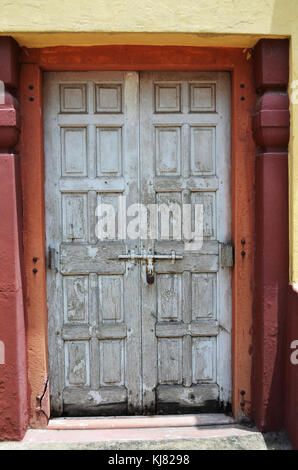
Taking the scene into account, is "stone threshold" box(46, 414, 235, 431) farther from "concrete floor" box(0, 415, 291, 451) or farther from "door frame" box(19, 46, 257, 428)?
"door frame" box(19, 46, 257, 428)

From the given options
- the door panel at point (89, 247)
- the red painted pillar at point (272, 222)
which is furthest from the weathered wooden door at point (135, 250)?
the red painted pillar at point (272, 222)

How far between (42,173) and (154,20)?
3.90 feet

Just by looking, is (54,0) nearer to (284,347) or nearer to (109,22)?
(109,22)

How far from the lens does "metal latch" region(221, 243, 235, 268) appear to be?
3.51 metres

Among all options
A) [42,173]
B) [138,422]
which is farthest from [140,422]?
[42,173]

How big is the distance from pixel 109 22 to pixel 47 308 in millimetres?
1866

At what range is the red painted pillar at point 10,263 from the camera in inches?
125

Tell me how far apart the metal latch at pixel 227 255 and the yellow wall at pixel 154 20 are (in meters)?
0.74

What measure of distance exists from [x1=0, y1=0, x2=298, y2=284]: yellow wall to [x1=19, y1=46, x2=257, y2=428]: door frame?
188 millimetres

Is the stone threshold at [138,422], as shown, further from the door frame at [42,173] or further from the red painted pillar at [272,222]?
the red painted pillar at [272,222]

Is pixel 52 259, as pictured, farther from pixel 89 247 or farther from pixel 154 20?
pixel 154 20

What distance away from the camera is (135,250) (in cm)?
354

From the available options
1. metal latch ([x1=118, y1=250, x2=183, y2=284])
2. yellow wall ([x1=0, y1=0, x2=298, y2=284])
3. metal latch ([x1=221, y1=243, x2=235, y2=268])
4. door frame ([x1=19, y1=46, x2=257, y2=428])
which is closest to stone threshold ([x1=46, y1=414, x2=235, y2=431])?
door frame ([x1=19, y1=46, x2=257, y2=428])

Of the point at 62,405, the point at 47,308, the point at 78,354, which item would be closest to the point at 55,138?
the point at 47,308
